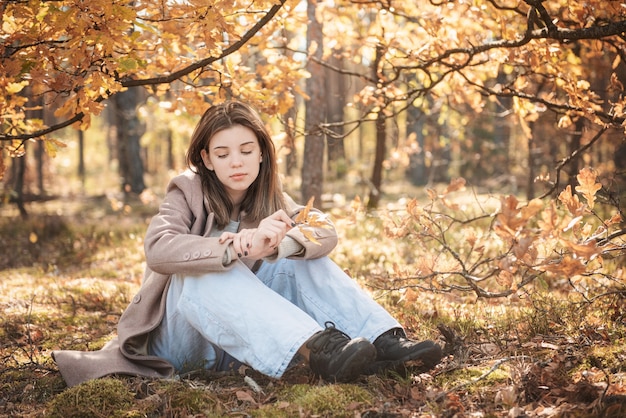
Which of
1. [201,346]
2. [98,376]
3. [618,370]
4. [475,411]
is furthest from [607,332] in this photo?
[98,376]

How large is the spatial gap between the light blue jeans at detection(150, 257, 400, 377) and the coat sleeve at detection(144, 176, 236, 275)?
9cm

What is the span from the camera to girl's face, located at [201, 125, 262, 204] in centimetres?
317

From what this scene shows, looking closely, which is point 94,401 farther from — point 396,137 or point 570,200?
point 396,137

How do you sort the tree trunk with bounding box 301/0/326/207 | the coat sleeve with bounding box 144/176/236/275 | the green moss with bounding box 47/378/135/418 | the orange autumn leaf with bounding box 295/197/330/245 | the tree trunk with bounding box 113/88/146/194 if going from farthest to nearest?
the tree trunk with bounding box 113/88/146/194 → the tree trunk with bounding box 301/0/326/207 → the coat sleeve with bounding box 144/176/236/275 → the green moss with bounding box 47/378/135/418 → the orange autumn leaf with bounding box 295/197/330/245

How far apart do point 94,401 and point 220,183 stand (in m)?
1.25

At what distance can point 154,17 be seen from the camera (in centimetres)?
346

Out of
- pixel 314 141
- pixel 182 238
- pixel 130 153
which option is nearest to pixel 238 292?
pixel 182 238

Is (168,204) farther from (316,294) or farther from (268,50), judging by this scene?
(268,50)

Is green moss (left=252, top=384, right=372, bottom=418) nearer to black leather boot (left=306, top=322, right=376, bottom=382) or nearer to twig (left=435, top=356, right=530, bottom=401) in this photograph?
black leather boot (left=306, top=322, right=376, bottom=382)

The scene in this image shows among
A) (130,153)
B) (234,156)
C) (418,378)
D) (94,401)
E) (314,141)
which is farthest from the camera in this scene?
(130,153)

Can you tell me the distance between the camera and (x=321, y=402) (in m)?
2.45

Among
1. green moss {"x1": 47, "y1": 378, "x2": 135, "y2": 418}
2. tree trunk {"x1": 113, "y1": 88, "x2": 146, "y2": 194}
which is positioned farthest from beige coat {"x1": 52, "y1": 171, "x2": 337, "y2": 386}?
tree trunk {"x1": 113, "y1": 88, "x2": 146, "y2": 194}

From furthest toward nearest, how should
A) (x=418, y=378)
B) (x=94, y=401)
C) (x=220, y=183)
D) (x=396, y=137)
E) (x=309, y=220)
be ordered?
(x=396, y=137) < (x=220, y=183) < (x=418, y=378) < (x=94, y=401) < (x=309, y=220)

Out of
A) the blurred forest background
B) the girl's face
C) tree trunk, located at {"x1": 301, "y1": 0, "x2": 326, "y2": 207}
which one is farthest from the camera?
tree trunk, located at {"x1": 301, "y1": 0, "x2": 326, "y2": 207}
